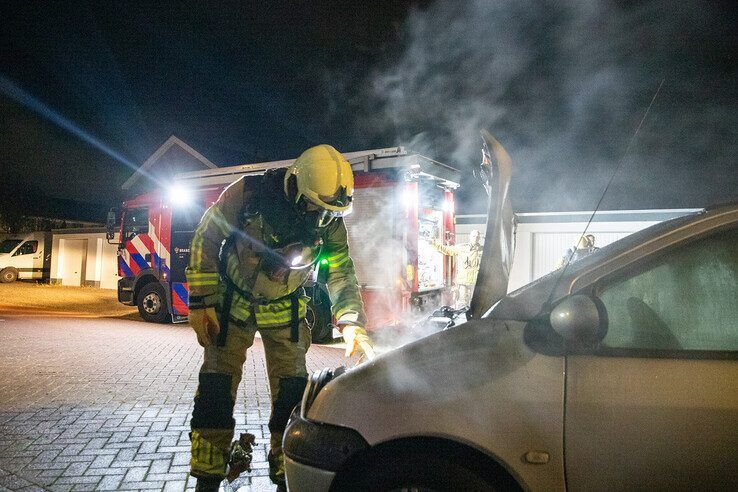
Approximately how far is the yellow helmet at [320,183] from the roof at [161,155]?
72.9 ft

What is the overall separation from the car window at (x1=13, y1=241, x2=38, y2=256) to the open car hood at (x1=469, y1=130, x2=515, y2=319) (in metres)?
24.6

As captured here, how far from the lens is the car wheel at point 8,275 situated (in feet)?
71.1

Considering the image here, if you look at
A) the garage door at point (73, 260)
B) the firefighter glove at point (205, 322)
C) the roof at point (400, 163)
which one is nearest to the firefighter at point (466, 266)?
the roof at point (400, 163)

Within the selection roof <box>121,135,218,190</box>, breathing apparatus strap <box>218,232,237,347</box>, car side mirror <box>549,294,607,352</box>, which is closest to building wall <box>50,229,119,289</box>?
roof <box>121,135,218,190</box>

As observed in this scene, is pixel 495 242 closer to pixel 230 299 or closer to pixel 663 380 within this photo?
pixel 663 380

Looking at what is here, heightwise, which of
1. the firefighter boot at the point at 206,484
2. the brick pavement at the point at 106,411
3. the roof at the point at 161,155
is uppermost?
the roof at the point at 161,155

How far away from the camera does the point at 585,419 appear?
5.64 feet

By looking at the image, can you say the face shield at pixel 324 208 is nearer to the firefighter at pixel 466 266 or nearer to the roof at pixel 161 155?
the firefighter at pixel 466 266

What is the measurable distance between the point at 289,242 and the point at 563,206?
1435cm

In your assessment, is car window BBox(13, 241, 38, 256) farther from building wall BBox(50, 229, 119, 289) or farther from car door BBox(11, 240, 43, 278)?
building wall BBox(50, 229, 119, 289)

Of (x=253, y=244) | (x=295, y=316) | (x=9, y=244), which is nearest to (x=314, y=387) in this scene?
(x=295, y=316)

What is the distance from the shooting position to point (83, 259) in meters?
22.4

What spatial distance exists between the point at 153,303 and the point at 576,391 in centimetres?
1024

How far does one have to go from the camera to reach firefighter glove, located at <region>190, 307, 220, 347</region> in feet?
8.79
